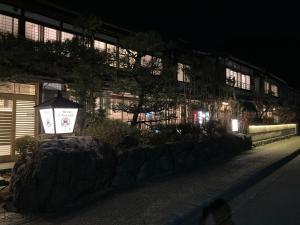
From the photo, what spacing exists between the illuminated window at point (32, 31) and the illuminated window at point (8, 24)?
0.53 m

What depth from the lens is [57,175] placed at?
7.43m

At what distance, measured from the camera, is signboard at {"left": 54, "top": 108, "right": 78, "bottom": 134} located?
27.8 feet

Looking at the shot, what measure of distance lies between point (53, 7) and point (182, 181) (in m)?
8.49

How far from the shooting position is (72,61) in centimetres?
1152

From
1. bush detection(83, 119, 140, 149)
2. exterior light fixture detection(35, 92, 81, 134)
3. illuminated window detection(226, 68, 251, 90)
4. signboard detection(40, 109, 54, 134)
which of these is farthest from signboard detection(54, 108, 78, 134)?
illuminated window detection(226, 68, 251, 90)

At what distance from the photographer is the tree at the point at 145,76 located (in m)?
12.6

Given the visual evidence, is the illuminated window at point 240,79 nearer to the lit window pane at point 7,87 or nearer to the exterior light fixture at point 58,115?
the lit window pane at point 7,87

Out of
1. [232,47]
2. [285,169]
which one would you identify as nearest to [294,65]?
[232,47]

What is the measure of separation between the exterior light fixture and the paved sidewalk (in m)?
1.87

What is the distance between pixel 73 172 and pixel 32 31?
27.0ft

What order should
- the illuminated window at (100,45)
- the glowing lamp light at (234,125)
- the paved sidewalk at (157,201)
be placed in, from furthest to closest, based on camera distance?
the glowing lamp light at (234,125), the illuminated window at (100,45), the paved sidewalk at (157,201)

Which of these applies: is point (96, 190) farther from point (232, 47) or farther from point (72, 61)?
point (232, 47)

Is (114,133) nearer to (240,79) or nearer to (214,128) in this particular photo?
(214,128)

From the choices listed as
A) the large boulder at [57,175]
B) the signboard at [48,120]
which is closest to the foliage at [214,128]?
the large boulder at [57,175]
